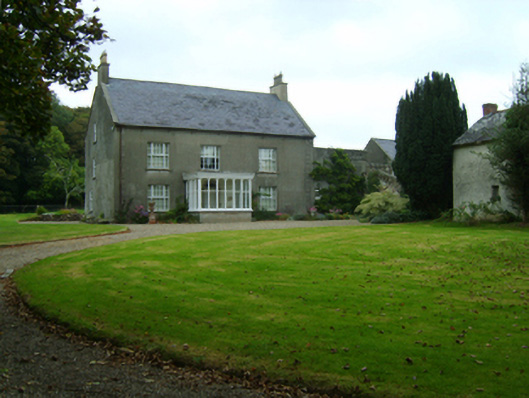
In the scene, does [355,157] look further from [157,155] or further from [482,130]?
[157,155]

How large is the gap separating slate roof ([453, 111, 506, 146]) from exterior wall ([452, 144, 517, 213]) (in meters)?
0.27

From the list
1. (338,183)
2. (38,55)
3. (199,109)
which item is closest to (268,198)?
(338,183)

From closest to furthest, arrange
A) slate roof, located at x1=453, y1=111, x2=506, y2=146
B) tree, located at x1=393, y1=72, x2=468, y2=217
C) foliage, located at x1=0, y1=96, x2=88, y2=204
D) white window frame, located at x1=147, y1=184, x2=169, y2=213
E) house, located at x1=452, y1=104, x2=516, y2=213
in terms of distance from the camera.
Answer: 1. house, located at x1=452, y1=104, x2=516, y2=213
2. slate roof, located at x1=453, y1=111, x2=506, y2=146
3. tree, located at x1=393, y1=72, x2=468, y2=217
4. white window frame, located at x1=147, y1=184, x2=169, y2=213
5. foliage, located at x1=0, y1=96, x2=88, y2=204

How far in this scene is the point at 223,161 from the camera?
29.8 metres

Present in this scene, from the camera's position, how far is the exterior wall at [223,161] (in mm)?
27641

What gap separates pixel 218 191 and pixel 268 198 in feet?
13.5

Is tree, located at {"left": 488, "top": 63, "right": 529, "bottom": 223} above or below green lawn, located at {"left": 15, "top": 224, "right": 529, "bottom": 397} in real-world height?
above

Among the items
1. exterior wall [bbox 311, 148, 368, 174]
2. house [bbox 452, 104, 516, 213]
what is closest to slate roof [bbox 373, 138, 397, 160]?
exterior wall [bbox 311, 148, 368, 174]

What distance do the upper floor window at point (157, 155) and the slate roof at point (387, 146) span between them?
21.4m

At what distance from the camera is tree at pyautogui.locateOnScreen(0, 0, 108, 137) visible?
26.6ft

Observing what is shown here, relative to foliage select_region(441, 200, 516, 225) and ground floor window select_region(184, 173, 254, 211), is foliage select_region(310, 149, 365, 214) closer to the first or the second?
ground floor window select_region(184, 173, 254, 211)

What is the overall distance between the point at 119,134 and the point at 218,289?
20.8 metres

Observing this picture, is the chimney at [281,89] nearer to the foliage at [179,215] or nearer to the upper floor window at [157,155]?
the upper floor window at [157,155]

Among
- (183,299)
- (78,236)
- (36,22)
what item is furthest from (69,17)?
(78,236)
